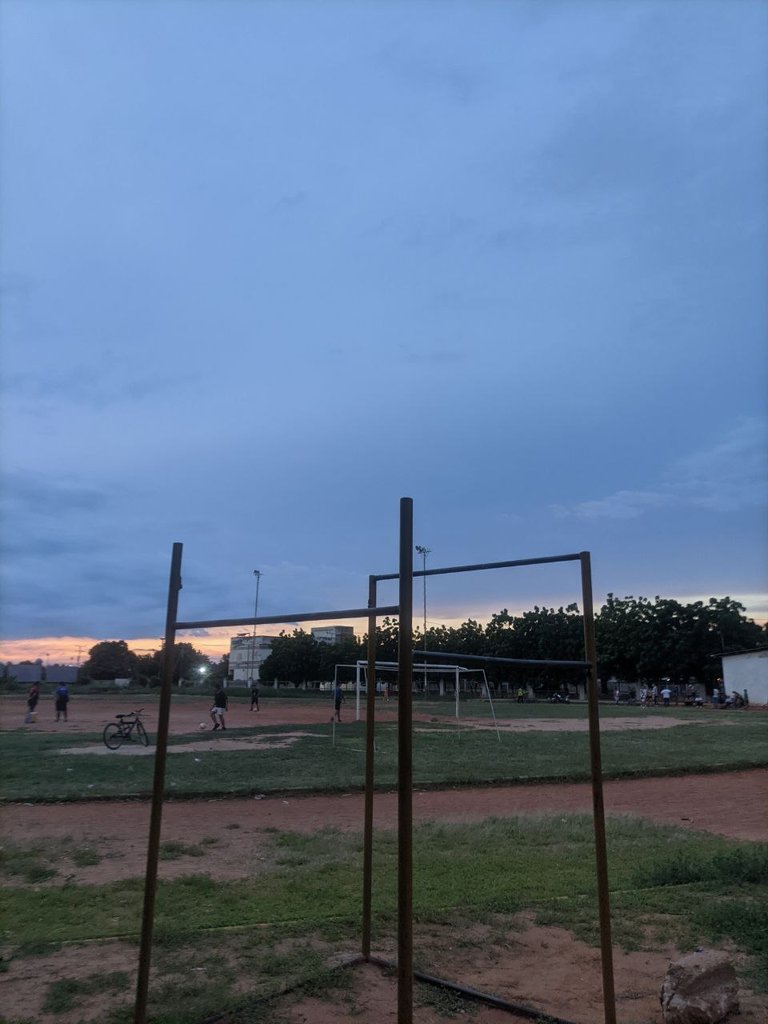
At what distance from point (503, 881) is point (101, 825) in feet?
18.8

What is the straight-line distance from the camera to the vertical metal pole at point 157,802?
3887 mm

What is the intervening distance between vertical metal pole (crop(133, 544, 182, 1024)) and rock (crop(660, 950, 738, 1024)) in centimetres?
282

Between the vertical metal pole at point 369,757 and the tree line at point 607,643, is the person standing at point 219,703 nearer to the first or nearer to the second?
the vertical metal pole at point 369,757

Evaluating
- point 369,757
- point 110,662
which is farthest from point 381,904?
point 110,662

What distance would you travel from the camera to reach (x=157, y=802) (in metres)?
4.00

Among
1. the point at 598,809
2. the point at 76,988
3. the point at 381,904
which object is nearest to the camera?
the point at 598,809

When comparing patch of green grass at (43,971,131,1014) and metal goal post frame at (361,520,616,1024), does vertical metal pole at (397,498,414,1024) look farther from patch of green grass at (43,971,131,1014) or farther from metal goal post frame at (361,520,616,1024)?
patch of green grass at (43,971,131,1014)

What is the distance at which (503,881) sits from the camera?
7.14 m

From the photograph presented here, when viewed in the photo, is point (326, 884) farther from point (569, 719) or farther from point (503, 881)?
point (569, 719)

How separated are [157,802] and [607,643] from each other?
68217 mm

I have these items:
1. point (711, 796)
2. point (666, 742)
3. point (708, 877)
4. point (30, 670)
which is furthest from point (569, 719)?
point (30, 670)

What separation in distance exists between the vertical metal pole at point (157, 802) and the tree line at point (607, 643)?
54.3 m

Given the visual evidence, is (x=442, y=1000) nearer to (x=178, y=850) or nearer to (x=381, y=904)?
(x=381, y=904)

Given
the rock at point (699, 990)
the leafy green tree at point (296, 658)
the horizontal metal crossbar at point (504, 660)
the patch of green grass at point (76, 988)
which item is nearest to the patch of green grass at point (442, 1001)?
the rock at point (699, 990)
